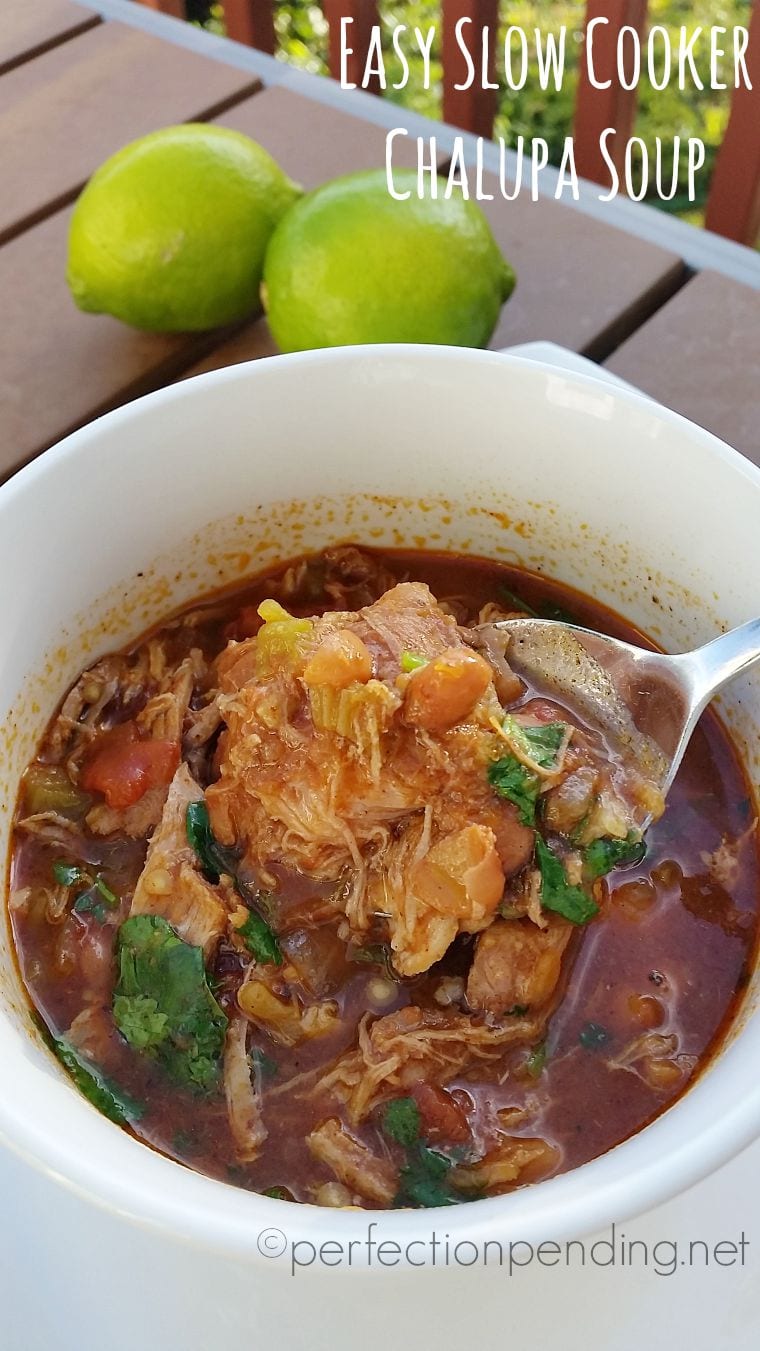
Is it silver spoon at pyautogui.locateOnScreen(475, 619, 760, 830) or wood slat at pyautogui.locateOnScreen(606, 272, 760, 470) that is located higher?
wood slat at pyautogui.locateOnScreen(606, 272, 760, 470)

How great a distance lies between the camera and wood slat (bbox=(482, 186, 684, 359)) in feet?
8.00

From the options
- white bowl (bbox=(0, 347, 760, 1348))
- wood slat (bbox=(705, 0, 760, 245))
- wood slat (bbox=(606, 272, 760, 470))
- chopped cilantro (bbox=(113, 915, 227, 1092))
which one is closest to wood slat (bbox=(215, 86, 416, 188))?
wood slat (bbox=(606, 272, 760, 470))

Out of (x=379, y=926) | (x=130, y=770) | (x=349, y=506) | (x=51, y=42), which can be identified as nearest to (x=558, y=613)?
(x=349, y=506)

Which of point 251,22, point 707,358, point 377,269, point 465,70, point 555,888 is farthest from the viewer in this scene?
point 251,22

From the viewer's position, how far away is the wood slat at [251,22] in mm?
3496

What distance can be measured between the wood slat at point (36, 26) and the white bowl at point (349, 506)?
1.98 metres

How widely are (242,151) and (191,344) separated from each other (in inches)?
15.0

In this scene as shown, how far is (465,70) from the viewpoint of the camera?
327cm

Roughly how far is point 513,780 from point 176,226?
50.2 inches

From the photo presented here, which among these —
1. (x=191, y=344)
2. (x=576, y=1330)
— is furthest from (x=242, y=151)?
(x=576, y=1330)

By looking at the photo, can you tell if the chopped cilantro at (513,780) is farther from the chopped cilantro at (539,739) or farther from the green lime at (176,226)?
the green lime at (176,226)

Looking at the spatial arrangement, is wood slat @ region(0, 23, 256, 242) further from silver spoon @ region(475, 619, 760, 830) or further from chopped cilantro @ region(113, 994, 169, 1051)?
chopped cilantro @ region(113, 994, 169, 1051)

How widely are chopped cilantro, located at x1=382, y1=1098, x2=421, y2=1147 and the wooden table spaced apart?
1383 millimetres

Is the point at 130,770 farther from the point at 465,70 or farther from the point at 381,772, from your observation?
the point at 465,70
